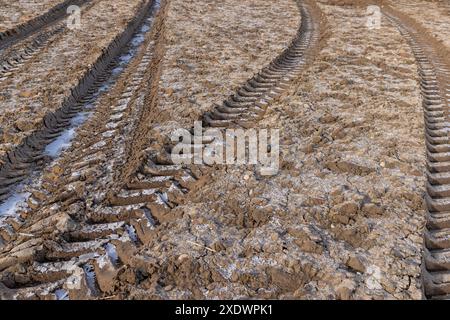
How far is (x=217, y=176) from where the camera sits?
13.5 ft

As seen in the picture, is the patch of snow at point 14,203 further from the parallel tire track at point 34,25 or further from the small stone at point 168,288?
the parallel tire track at point 34,25

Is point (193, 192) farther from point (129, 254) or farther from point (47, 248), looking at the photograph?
point (47, 248)

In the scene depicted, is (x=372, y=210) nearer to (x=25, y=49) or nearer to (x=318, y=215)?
(x=318, y=215)

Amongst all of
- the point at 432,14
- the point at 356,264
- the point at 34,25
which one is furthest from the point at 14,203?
the point at 432,14

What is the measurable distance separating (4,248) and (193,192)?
176 cm

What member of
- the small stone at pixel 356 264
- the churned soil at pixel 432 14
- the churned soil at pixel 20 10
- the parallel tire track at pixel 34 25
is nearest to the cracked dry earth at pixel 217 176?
the small stone at pixel 356 264

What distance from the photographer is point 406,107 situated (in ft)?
17.9

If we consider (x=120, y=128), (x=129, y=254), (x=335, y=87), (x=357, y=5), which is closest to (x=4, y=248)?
(x=129, y=254)

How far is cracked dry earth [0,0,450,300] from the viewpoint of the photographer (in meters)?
2.96

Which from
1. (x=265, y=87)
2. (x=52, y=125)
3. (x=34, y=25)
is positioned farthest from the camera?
(x=34, y=25)

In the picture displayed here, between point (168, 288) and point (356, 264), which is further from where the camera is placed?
point (356, 264)

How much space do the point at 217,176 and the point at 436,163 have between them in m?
2.49

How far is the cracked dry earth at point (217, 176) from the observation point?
2.96m
